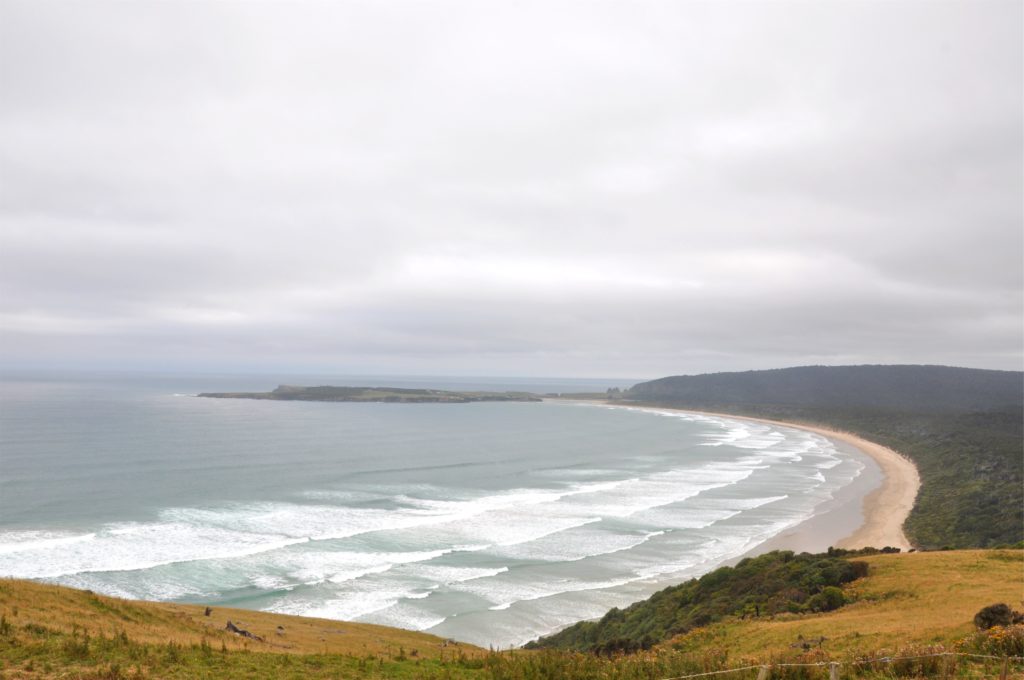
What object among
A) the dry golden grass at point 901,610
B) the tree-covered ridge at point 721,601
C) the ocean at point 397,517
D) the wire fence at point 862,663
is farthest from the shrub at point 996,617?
the ocean at point 397,517

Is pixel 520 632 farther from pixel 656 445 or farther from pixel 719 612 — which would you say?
pixel 656 445

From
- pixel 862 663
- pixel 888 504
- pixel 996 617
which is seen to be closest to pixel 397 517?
pixel 996 617

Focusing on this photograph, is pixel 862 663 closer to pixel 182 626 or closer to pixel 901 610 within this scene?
pixel 901 610

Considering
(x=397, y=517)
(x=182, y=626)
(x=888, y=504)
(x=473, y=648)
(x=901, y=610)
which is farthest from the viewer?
(x=888, y=504)

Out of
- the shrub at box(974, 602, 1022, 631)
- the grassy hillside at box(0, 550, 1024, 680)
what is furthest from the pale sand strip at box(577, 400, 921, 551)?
the shrub at box(974, 602, 1022, 631)

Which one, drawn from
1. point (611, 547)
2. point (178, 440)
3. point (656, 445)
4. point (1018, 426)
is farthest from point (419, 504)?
point (1018, 426)

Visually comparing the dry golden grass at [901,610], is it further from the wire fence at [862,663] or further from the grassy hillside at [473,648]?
the wire fence at [862,663]
